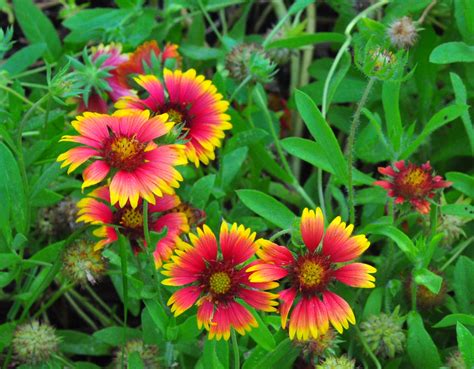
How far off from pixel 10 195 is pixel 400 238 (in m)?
0.72

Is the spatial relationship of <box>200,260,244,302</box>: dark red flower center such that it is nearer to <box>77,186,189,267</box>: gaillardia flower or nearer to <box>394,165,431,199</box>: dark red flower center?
<box>77,186,189,267</box>: gaillardia flower

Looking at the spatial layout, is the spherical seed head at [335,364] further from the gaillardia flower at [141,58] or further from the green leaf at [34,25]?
the green leaf at [34,25]

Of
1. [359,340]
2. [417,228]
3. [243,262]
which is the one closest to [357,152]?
[417,228]

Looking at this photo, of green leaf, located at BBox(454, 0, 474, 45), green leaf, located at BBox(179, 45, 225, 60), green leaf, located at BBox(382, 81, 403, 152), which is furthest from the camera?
green leaf, located at BBox(179, 45, 225, 60)

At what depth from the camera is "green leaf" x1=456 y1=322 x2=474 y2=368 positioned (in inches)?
51.9

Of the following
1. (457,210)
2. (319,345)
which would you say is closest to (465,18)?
(457,210)

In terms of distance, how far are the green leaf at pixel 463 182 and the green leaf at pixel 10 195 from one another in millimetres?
846

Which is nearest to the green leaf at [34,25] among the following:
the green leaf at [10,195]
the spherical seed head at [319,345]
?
the green leaf at [10,195]

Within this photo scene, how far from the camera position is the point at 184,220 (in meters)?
1.47

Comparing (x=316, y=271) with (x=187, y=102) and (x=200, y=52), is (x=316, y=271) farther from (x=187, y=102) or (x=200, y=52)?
(x=200, y=52)

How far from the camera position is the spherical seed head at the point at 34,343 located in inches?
58.9

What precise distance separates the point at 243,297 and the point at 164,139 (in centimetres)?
29

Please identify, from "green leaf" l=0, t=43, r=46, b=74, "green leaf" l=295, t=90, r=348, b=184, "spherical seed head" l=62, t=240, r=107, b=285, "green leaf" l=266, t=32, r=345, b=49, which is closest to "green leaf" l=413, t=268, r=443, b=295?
"green leaf" l=295, t=90, r=348, b=184

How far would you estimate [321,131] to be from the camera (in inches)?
57.1
